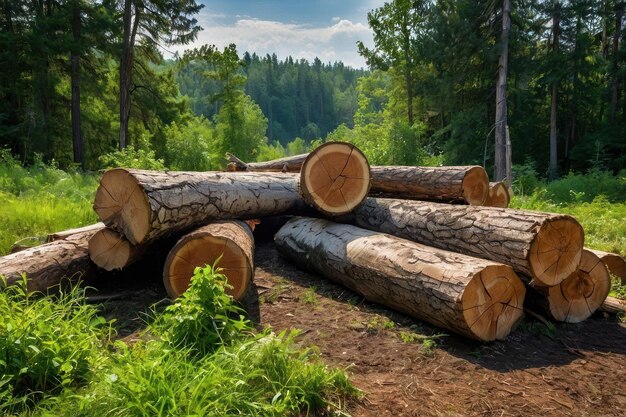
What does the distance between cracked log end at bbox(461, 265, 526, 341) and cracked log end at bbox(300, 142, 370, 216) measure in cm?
228

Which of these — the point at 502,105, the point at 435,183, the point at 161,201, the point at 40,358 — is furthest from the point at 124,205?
the point at 502,105

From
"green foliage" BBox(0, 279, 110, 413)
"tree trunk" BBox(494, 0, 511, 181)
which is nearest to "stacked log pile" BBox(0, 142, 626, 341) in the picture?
"green foliage" BBox(0, 279, 110, 413)

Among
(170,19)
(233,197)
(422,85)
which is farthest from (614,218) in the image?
(170,19)

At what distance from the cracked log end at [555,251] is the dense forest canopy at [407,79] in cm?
1157

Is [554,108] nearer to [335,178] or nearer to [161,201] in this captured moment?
[335,178]

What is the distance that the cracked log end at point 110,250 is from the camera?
173 inches

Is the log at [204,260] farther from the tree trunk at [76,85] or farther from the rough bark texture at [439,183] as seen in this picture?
the tree trunk at [76,85]

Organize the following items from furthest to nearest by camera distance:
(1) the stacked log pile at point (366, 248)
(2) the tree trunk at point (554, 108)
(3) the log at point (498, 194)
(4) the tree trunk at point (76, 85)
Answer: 1. (2) the tree trunk at point (554, 108)
2. (4) the tree trunk at point (76, 85)
3. (3) the log at point (498, 194)
4. (1) the stacked log pile at point (366, 248)

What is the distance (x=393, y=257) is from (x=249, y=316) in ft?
5.13

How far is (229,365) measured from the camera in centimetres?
251

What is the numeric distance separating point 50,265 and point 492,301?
4309mm

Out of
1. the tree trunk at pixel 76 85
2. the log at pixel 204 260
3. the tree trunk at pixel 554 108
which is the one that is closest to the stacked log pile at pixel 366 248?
the log at pixel 204 260

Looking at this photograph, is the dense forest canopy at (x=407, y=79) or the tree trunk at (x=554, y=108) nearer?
the dense forest canopy at (x=407, y=79)

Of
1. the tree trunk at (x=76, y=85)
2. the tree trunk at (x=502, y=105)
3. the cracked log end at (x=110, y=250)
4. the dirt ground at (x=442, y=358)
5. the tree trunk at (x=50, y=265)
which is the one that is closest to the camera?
the dirt ground at (x=442, y=358)
